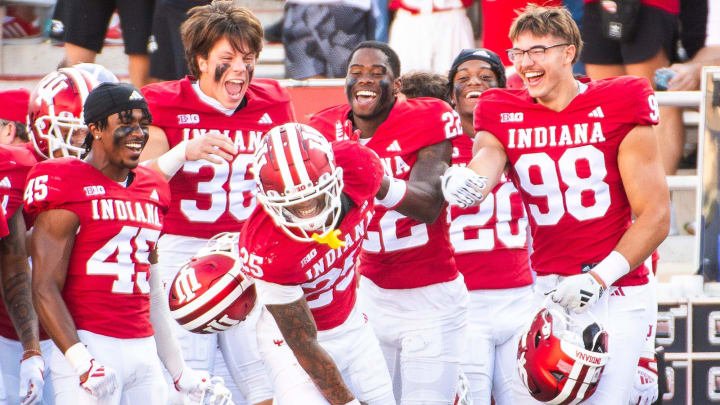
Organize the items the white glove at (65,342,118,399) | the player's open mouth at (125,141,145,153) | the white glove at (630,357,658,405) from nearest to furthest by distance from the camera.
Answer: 1. the white glove at (65,342,118,399)
2. the player's open mouth at (125,141,145,153)
3. the white glove at (630,357,658,405)

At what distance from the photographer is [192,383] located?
4.70 meters

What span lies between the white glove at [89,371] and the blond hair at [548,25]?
82.4 inches

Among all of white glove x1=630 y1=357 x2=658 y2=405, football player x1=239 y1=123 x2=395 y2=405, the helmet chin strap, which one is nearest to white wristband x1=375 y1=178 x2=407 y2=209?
football player x1=239 y1=123 x2=395 y2=405

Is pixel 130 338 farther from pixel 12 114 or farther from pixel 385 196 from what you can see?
pixel 12 114

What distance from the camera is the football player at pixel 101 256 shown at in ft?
13.9

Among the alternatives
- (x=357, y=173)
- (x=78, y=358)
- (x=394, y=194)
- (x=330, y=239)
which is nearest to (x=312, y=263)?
(x=330, y=239)

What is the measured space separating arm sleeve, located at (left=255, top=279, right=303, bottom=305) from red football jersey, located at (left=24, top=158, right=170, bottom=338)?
1.71 ft

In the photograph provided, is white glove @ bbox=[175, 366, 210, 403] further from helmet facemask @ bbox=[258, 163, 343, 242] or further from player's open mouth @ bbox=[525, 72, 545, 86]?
player's open mouth @ bbox=[525, 72, 545, 86]

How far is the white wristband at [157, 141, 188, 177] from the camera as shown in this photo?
194 inches

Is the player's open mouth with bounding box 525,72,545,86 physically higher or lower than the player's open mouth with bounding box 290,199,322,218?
higher

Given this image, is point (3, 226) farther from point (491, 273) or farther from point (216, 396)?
point (491, 273)

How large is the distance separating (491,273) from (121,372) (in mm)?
1972

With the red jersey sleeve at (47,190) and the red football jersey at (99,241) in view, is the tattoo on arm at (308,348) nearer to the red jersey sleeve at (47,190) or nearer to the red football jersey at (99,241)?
the red football jersey at (99,241)

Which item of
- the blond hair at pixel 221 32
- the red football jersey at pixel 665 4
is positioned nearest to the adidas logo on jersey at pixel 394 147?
the blond hair at pixel 221 32
